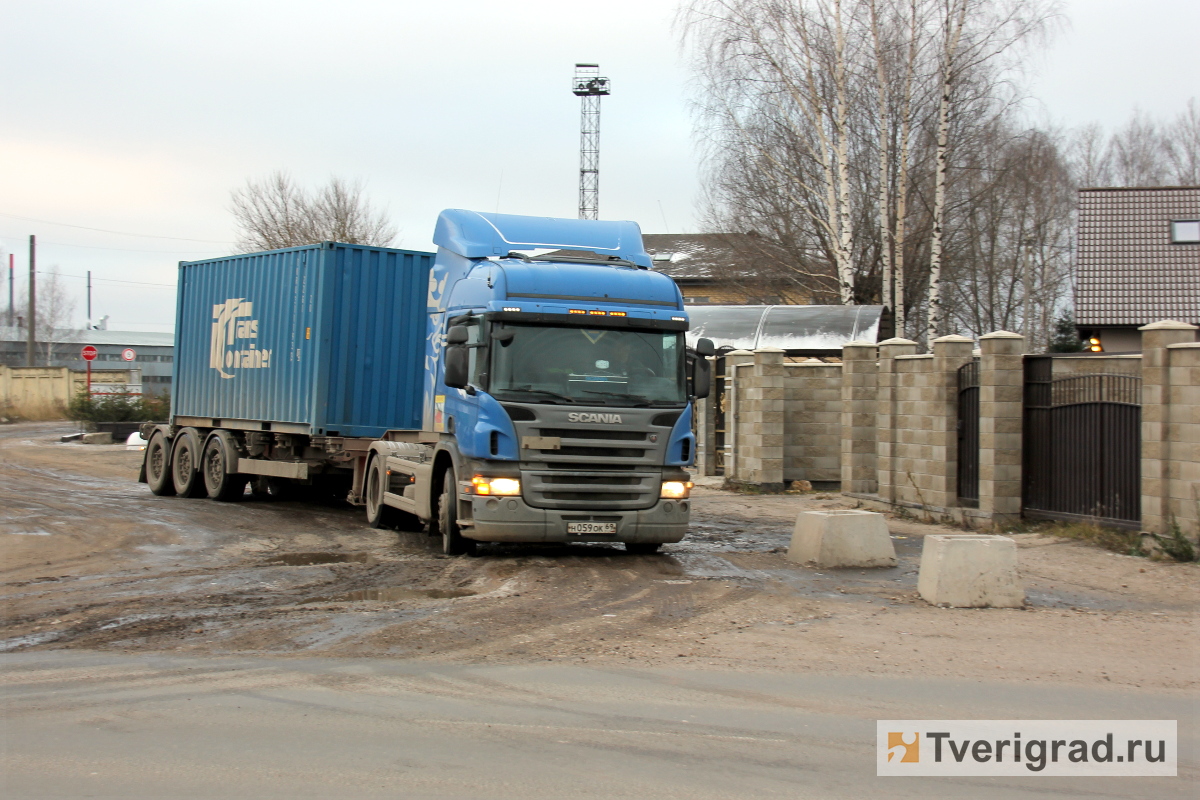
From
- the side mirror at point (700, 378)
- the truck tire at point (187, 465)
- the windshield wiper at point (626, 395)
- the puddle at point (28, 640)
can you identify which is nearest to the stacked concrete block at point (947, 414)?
the side mirror at point (700, 378)

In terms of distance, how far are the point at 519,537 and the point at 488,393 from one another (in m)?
1.51

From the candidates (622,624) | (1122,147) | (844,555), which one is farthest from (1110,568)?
(1122,147)

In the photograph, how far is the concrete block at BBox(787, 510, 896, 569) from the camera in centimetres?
1116

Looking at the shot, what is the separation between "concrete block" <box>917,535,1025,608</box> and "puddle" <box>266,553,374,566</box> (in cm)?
613

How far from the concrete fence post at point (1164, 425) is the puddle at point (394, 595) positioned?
7.31m

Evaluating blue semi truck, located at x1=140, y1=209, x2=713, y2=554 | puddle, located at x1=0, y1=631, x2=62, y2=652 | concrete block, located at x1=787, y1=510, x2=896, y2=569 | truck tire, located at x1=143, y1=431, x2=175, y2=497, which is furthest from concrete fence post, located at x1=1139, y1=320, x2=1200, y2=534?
truck tire, located at x1=143, y1=431, x2=175, y2=497

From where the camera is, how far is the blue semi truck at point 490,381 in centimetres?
1069

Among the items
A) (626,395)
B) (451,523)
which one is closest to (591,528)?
(626,395)

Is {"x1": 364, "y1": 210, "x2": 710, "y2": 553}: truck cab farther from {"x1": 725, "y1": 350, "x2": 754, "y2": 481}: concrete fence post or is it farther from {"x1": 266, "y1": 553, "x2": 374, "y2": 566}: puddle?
{"x1": 725, "y1": 350, "x2": 754, "y2": 481}: concrete fence post

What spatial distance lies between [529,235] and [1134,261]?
76.7ft

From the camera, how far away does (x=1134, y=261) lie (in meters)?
29.3

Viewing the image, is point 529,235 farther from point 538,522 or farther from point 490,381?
point 538,522

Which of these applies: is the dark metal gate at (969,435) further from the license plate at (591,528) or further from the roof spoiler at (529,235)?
the license plate at (591,528)

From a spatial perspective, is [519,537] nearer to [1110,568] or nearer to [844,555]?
[844,555]
